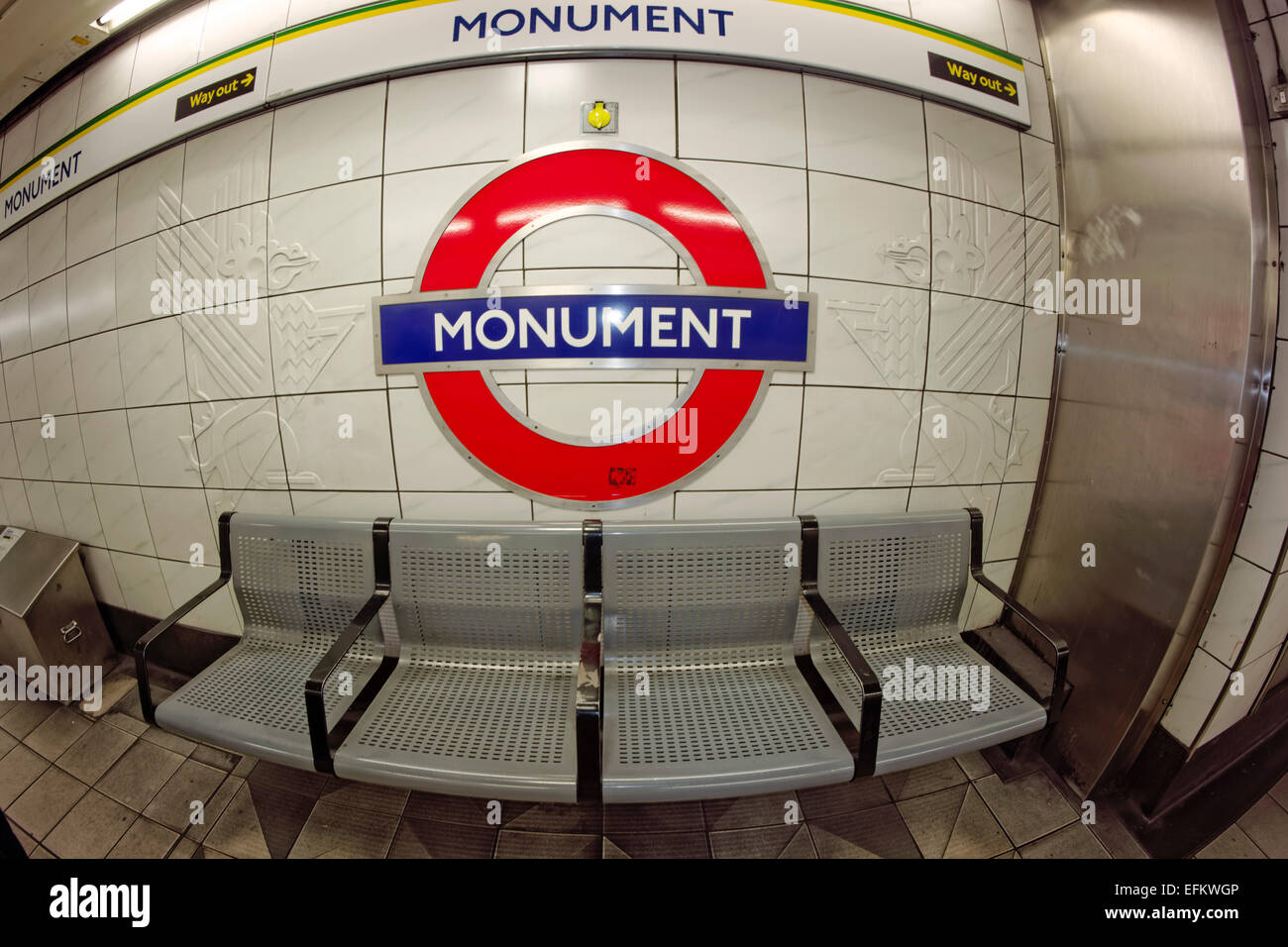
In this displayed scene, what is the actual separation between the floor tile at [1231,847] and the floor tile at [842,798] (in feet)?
3.45

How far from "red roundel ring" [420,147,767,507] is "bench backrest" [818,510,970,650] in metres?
0.67

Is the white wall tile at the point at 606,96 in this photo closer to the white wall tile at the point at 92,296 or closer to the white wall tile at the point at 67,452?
the white wall tile at the point at 92,296

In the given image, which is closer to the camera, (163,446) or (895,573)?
(895,573)

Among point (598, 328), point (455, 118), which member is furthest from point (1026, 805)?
point (455, 118)

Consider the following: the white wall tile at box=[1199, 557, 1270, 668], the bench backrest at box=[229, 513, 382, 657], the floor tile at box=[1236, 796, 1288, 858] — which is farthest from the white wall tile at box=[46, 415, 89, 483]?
the floor tile at box=[1236, 796, 1288, 858]

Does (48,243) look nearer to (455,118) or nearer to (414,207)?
(414,207)

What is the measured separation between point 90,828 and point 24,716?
113 centimetres

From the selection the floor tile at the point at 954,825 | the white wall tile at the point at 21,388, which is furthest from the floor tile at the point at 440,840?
the white wall tile at the point at 21,388

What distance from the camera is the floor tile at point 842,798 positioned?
157 cm

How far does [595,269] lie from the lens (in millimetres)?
1589

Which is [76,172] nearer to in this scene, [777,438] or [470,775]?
[470,775]

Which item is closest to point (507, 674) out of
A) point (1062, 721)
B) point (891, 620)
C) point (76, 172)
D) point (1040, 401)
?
point (891, 620)

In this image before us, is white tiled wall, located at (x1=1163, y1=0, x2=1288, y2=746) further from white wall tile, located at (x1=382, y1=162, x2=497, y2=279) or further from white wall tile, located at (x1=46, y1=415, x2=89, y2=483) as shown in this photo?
white wall tile, located at (x1=46, y1=415, x2=89, y2=483)

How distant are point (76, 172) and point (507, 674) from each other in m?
3.29
